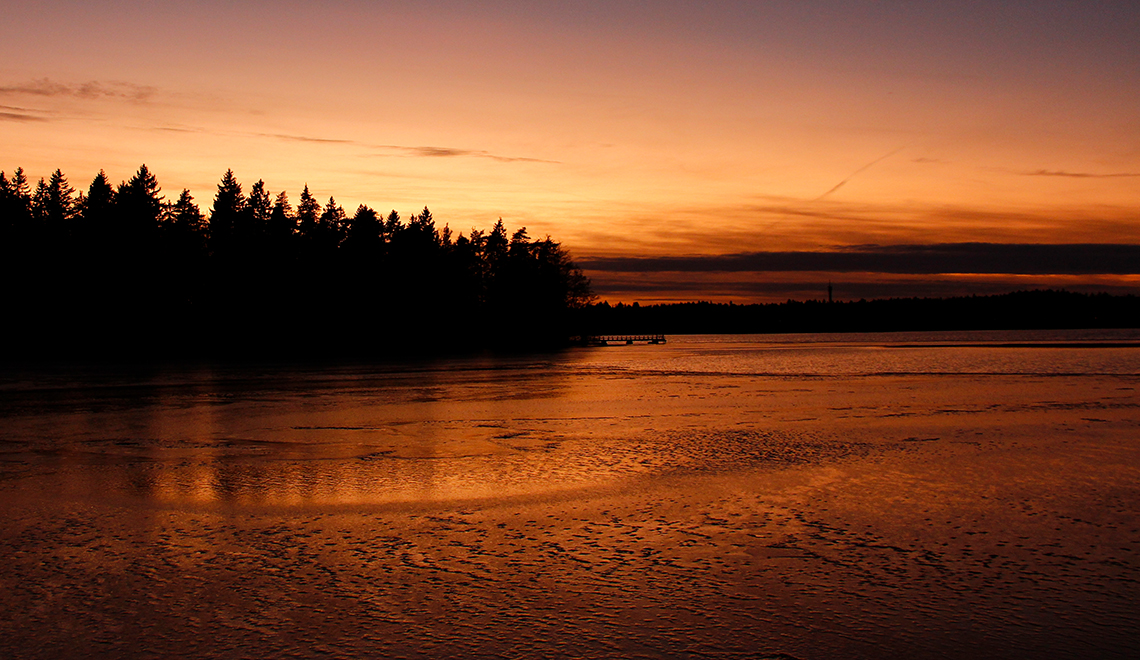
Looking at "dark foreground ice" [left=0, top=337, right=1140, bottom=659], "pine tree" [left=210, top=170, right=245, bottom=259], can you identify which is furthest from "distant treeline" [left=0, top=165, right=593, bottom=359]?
"dark foreground ice" [left=0, top=337, right=1140, bottom=659]

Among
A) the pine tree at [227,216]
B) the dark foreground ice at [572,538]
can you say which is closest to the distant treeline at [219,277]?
the pine tree at [227,216]

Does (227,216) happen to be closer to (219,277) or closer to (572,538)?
(219,277)

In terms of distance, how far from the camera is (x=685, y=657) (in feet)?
18.7

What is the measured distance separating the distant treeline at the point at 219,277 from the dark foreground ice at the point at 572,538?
62.2 m

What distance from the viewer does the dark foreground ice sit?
614cm

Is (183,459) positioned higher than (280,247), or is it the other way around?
(280,247)

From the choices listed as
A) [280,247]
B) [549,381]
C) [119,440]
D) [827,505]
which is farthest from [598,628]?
[280,247]

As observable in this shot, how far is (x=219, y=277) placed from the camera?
3246 inches

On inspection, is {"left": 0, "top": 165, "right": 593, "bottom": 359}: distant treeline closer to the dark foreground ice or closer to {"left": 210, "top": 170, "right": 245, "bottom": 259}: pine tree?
{"left": 210, "top": 170, "right": 245, "bottom": 259}: pine tree

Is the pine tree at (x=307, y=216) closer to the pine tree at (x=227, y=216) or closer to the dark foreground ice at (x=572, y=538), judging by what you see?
the pine tree at (x=227, y=216)

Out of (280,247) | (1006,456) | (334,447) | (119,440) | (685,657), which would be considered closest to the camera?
(685,657)

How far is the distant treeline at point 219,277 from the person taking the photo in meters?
73.9

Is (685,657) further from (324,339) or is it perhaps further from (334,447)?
(324,339)

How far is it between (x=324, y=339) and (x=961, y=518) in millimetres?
86010
